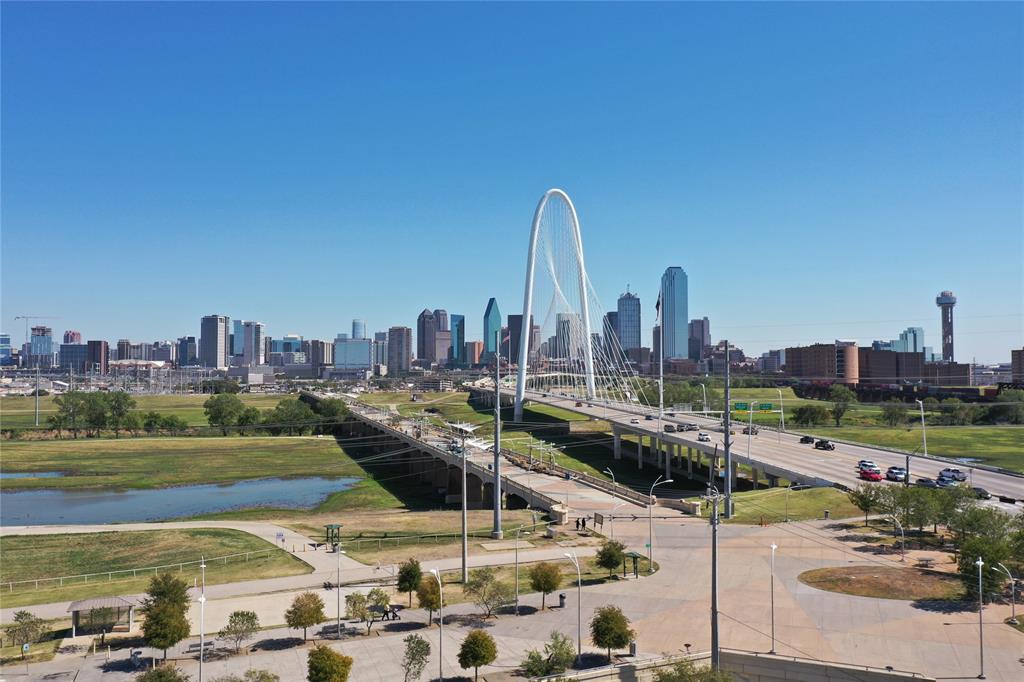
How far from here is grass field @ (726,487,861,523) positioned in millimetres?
39028

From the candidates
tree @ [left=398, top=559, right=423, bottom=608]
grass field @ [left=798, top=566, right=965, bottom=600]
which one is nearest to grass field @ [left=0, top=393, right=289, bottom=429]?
tree @ [left=398, top=559, right=423, bottom=608]

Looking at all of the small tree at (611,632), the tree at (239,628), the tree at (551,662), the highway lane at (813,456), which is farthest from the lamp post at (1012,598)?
the tree at (239,628)

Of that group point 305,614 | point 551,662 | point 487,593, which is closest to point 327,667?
point 305,614

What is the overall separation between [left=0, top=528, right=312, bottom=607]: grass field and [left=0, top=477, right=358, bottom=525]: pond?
13179 mm

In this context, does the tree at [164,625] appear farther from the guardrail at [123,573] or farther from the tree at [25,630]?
the guardrail at [123,573]

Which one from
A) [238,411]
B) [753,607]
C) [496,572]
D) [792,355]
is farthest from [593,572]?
[792,355]

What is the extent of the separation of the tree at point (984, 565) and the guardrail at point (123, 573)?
29.0 meters

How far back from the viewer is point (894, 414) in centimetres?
9131

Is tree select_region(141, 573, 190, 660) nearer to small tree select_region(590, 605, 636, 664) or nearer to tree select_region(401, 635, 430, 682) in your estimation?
tree select_region(401, 635, 430, 682)

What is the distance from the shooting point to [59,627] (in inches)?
959

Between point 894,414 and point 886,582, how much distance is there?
73.1 m

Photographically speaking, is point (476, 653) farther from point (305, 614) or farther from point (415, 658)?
point (305, 614)

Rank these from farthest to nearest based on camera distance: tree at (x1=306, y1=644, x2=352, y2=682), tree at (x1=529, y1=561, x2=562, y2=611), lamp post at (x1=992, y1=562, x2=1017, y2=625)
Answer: tree at (x1=529, y1=561, x2=562, y2=611) < lamp post at (x1=992, y1=562, x2=1017, y2=625) < tree at (x1=306, y1=644, x2=352, y2=682)

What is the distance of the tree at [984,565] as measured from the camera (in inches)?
922
